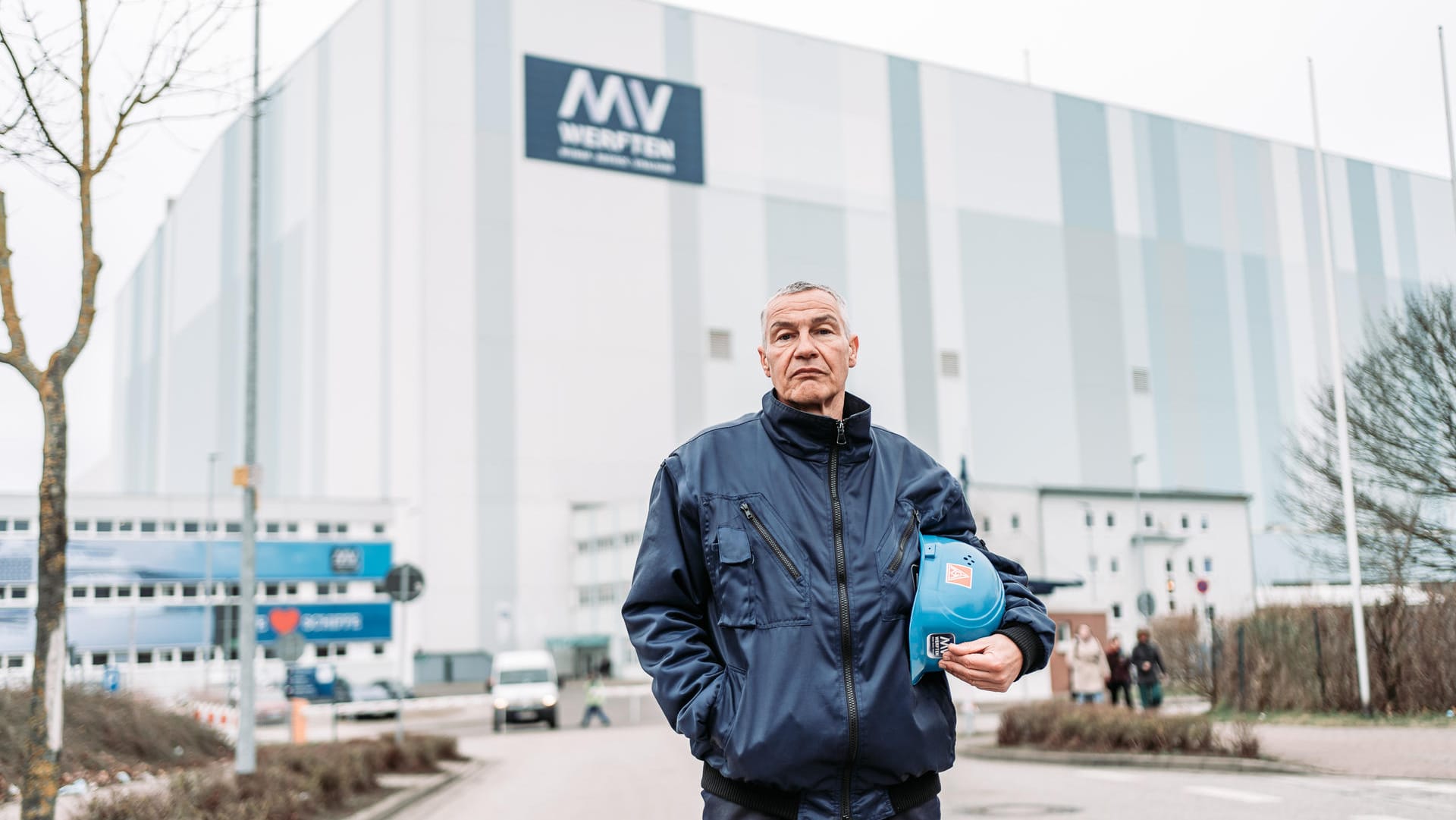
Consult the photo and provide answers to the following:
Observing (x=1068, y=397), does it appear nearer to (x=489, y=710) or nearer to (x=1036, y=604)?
(x=489, y=710)

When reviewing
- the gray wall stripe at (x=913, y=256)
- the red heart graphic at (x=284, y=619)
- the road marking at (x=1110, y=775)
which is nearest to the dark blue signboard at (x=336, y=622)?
the gray wall stripe at (x=913, y=256)

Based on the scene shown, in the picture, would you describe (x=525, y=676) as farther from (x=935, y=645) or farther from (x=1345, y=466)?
(x=935, y=645)

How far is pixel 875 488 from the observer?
9.98ft

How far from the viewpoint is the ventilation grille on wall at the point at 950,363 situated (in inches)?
2849

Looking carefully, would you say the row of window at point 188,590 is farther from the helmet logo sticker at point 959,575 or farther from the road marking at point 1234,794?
the helmet logo sticker at point 959,575

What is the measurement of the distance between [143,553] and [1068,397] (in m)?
46.7

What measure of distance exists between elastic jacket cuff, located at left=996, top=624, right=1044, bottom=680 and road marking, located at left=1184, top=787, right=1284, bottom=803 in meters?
9.81

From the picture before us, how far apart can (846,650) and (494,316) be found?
59792 millimetres

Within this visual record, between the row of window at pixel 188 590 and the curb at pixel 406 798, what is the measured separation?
4424 cm

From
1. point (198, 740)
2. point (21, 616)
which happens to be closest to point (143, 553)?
point (21, 616)

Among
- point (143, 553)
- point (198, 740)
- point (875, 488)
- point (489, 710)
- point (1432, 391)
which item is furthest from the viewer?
point (143, 553)

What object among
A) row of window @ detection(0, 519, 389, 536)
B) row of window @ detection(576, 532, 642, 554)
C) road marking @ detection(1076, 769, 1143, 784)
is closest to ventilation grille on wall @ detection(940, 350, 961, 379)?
row of window @ detection(576, 532, 642, 554)

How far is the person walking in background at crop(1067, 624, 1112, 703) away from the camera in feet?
75.0

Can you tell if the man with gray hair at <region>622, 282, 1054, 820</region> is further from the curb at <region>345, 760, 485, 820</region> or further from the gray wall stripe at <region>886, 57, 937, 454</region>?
the gray wall stripe at <region>886, 57, 937, 454</region>
